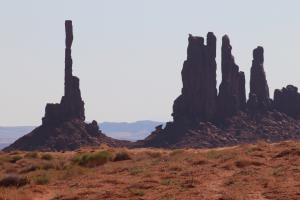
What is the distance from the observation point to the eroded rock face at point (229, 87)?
376 ft

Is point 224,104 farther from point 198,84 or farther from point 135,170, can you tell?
point 135,170

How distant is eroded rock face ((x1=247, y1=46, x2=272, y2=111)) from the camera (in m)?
116

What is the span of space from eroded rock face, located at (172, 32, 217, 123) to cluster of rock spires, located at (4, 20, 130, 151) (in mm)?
13001

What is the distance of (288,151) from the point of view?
115ft

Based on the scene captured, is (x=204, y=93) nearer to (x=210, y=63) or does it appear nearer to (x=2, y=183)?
(x=210, y=63)

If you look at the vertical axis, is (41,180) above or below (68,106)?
below

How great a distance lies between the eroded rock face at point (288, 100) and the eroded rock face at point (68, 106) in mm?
34961

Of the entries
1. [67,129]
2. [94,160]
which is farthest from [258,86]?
[94,160]

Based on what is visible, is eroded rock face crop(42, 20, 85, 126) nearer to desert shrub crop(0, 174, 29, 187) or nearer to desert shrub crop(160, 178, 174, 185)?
desert shrub crop(0, 174, 29, 187)

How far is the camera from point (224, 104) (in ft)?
377

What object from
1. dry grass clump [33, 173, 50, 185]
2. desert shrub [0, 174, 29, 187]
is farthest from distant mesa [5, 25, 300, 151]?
desert shrub [0, 174, 29, 187]

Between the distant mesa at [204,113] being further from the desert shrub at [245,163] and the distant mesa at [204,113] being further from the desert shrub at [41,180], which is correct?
the desert shrub at [245,163]

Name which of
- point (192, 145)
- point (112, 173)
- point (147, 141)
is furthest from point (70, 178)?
point (147, 141)

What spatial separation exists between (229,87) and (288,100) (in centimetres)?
1107
